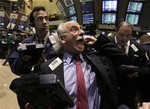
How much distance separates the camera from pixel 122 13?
4.31 m

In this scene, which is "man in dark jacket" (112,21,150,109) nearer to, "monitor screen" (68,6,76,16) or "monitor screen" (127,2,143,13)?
"monitor screen" (68,6,76,16)

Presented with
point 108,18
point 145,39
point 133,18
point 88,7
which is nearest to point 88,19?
point 88,7

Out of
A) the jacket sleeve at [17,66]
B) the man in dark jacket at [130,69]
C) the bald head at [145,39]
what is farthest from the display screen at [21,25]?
the jacket sleeve at [17,66]

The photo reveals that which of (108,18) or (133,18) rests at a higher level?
(108,18)

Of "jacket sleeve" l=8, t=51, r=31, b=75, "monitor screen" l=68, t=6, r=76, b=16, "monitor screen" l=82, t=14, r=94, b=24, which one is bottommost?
"monitor screen" l=82, t=14, r=94, b=24

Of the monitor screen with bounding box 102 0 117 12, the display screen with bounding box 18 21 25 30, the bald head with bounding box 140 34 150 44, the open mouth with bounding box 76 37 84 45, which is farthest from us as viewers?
the display screen with bounding box 18 21 25 30

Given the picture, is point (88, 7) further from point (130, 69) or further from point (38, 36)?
point (130, 69)

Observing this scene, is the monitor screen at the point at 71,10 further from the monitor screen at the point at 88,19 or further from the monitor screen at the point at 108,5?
the monitor screen at the point at 108,5

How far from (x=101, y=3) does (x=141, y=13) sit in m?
0.77

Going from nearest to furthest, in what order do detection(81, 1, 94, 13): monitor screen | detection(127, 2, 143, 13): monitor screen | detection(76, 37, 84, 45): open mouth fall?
detection(76, 37, 84, 45): open mouth < detection(81, 1, 94, 13): monitor screen < detection(127, 2, 143, 13): monitor screen

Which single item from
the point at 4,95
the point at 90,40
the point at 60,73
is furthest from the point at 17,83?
the point at 4,95

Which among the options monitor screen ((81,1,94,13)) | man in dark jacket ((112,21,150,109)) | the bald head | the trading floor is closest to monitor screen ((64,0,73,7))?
monitor screen ((81,1,94,13))

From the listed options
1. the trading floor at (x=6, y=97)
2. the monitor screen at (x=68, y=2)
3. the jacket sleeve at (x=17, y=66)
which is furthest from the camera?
the trading floor at (x=6, y=97)

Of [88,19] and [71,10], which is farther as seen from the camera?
[71,10]
